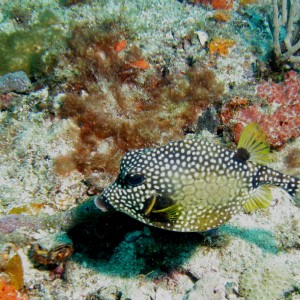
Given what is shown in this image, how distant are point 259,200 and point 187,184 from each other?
1092 millimetres

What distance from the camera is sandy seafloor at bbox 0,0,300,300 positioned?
14.7ft

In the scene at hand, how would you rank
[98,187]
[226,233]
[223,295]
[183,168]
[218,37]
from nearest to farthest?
[183,168], [223,295], [226,233], [98,187], [218,37]

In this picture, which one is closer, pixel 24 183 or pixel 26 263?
pixel 26 263

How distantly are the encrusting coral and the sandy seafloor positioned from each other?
0.24 m

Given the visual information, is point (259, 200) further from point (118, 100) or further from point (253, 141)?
point (118, 100)

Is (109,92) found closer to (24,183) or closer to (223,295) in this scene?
(24,183)

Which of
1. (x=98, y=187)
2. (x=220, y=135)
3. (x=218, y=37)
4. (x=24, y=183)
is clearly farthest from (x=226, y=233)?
(x=218, y=37)

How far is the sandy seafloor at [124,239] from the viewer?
447cm

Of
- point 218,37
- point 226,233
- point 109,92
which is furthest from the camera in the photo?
point 218,37

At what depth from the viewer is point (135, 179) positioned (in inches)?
138

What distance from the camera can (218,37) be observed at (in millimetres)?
6582

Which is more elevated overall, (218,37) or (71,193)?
(218,37)

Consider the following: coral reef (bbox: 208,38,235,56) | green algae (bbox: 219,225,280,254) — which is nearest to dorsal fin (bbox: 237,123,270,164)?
green algae (bbox: 219,225,280,254)

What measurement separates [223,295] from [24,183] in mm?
3840
